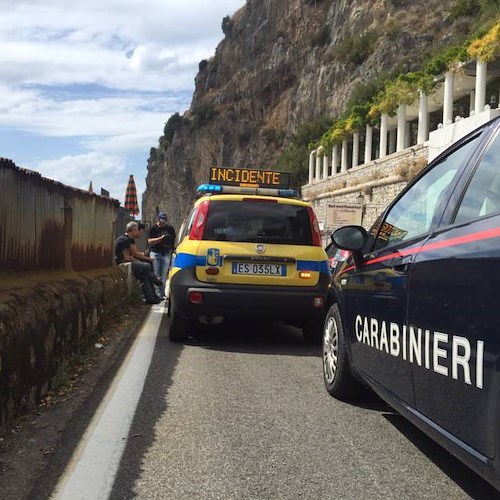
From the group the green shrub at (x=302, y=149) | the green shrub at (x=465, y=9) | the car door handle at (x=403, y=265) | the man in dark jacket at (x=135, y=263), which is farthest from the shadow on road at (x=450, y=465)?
the green shrub at (x=302, y=149)

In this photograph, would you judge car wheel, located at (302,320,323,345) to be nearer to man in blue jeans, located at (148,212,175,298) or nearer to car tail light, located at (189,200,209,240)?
car tail light, located at (189,200,209,240)

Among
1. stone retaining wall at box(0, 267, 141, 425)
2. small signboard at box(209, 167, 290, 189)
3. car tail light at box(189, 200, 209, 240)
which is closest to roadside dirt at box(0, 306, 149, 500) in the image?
stone retaining wall at box(0, 267, 141, 425)

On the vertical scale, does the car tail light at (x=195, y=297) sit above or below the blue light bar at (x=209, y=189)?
below

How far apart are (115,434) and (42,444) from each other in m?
0.44

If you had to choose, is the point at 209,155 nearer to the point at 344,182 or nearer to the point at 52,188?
the point at 344,182

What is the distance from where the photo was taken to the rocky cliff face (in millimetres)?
51062

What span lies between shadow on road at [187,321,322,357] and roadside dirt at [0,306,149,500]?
4.07 ft

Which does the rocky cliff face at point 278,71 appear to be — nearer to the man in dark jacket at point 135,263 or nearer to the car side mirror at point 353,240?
the man in dark jacket at point 135,263

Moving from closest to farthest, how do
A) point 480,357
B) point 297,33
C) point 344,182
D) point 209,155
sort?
point 480,357 < point 344,182 < point 297,33 < point 209,155

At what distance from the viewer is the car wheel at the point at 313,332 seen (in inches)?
282

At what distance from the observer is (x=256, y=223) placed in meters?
6.94

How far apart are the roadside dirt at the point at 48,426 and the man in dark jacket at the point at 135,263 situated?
4.56 m

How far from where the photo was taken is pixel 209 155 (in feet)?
277

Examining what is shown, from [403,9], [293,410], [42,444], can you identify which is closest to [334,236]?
[293,410]
